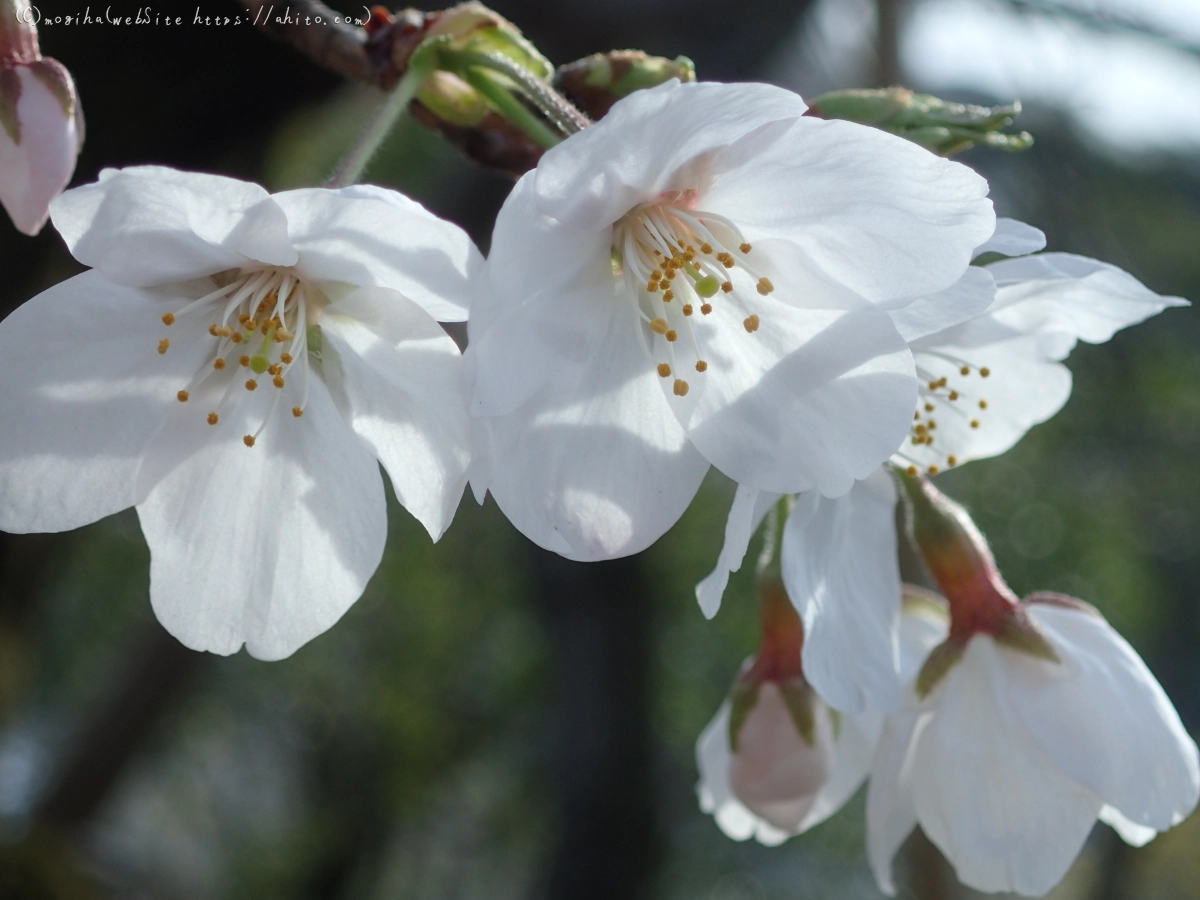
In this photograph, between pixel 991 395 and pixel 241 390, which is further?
pixel 991 395

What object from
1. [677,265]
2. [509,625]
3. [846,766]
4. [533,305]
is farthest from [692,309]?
[509,625]

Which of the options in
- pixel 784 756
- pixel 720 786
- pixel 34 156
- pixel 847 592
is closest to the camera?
pixel 34 156

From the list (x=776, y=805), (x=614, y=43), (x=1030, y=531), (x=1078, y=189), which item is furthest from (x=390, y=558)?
(x=776, y=805)

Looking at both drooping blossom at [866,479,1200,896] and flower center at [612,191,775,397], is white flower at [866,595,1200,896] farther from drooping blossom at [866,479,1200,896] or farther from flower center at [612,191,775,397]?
flower center at [612,191,775,397]

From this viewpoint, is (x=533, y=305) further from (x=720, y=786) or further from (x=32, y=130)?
(x=720, y=786)

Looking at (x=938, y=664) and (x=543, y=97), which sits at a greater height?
(x=543, y=97)

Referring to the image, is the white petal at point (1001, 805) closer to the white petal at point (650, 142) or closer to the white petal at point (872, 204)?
the white petal at point (872, 204)
